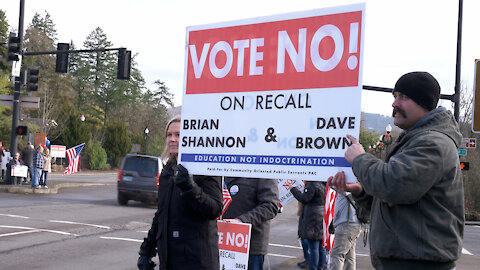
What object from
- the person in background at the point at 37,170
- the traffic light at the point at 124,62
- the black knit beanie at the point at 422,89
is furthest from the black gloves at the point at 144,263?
the traffic light at the point at 124,62

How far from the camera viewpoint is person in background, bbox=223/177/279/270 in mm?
5809

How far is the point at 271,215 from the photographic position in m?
5.81

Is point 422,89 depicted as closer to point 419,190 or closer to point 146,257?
point 419,190

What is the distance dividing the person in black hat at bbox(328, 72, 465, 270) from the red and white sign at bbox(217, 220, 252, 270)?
7.99ft

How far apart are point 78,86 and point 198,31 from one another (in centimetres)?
8115

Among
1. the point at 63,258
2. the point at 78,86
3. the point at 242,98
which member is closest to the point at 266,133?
the point at 242,98

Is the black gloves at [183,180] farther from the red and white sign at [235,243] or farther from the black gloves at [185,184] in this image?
the red and white sign at [235,243]

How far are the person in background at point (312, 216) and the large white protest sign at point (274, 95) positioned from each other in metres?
5.40

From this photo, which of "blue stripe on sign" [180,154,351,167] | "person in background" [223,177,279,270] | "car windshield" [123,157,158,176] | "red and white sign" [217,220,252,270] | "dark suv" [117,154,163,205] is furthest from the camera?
"car windshield" [123,157,158,176]

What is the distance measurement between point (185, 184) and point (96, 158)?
52.5 m

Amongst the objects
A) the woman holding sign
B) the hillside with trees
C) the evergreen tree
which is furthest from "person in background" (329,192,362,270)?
the evergreen tree

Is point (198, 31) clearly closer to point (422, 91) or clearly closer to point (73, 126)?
point (422, 91)

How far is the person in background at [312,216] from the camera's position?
890cm

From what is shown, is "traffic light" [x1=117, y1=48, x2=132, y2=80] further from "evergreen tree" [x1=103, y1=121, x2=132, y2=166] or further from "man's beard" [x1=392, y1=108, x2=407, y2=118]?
"evergreen tree" [x1=103, y1=121, x2=132, y2=166]
